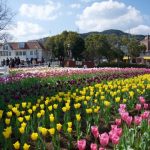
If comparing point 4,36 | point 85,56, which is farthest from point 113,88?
point 85,56

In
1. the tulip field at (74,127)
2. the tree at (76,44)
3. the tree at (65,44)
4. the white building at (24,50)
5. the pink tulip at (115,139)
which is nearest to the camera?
the pink tulip at (115,139)

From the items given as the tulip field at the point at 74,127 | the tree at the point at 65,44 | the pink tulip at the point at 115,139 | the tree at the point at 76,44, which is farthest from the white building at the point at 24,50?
the pink tulip at the point at 115,139

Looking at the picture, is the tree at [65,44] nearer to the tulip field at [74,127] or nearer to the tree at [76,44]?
the tree at [76,44]

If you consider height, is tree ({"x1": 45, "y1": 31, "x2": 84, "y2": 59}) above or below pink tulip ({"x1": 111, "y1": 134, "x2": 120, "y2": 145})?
above

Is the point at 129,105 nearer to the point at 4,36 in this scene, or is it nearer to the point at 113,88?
the point at 113,88

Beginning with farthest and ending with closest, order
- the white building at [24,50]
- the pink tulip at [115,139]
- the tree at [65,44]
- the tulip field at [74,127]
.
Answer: the white building at [24,50], the tree at [65,44], the tulip field at [74,127], the pink tulip at [115,139]

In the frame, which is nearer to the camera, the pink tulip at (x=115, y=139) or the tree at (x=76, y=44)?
the pink tulip at (x=115, y=139)

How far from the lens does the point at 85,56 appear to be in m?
77.6

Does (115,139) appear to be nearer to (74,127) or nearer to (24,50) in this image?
(74,127)

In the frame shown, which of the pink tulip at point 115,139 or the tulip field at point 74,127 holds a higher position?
the pink tulip at point 115,139

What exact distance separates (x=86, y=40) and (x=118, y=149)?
242ft

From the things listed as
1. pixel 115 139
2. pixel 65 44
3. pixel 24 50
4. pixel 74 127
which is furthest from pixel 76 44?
pixel 115 139

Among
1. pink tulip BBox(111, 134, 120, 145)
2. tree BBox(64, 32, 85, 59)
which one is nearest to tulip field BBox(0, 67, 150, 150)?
pink tulip BBox(111, 134, 120, 145)

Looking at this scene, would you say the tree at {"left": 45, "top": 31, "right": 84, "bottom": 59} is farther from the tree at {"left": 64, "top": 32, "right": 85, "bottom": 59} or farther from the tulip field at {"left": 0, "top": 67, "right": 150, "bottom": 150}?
the tulip field at {"left": 0, "top": 67, "right": 150, "bottom": 150}
